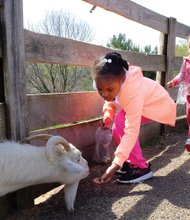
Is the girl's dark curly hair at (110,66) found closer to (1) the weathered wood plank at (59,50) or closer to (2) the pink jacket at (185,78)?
(1) the weathered wood plank at (59,50)

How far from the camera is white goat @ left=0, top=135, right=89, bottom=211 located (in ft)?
7.72

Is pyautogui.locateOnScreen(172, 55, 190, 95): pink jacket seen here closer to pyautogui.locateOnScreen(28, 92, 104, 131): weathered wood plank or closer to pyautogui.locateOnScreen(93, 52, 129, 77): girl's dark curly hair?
pyautogui.locateOnScreen(28, 92, 104, 131): weathered wood plank

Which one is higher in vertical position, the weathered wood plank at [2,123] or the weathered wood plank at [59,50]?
the weathered wood plank at [59,50]

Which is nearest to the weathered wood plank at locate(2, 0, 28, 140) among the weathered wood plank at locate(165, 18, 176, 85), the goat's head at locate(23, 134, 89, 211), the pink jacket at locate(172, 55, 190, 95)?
the goat's head at locate(23, 134, 89, 211)

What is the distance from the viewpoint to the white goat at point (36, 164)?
235 cm

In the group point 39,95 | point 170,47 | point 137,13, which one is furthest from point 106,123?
point 170,47

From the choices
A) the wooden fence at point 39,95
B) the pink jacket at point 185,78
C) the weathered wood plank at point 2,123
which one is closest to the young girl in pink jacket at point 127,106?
the wooden fence at point 39,95

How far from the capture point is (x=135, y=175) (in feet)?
10.9

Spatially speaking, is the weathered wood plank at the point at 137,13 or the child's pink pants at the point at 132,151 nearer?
the child's pink pants at the point at 132,151

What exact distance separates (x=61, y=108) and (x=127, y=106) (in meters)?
0.60

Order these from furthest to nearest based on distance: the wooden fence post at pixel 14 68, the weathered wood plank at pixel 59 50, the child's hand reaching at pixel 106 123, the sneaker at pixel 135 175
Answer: the child's hand reaching at pixel 106 123 < the sneaker at pixel 135 175 < the weathered wood plank at pixel 59 50 < the wooden fence post at pixel 14 68

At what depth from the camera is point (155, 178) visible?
3400mm

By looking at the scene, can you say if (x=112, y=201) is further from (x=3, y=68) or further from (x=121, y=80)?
(x=3, y=68)

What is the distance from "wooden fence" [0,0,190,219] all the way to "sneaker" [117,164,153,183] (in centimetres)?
58
